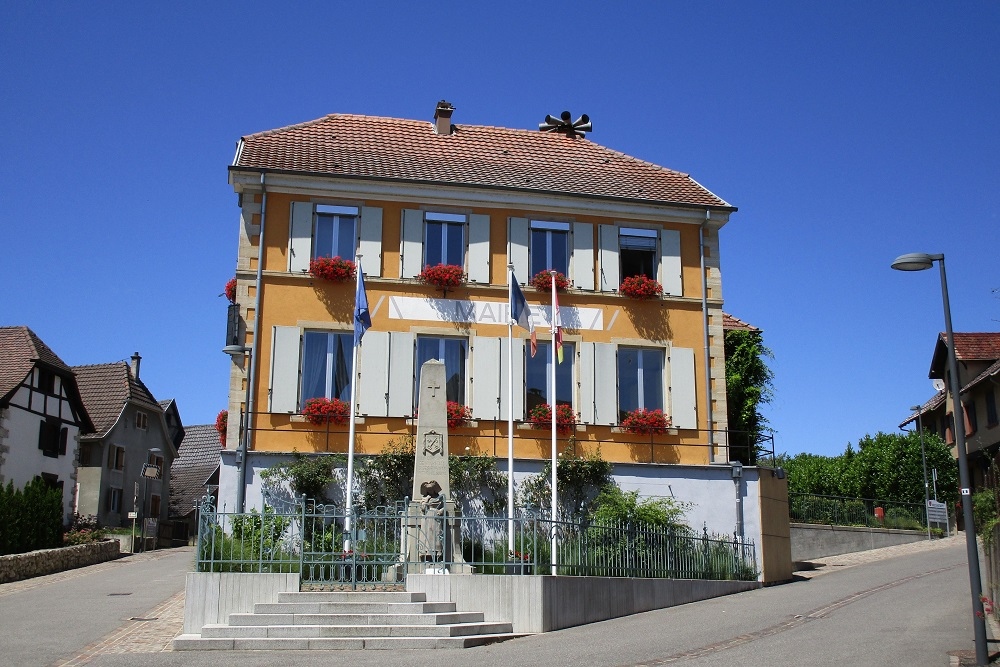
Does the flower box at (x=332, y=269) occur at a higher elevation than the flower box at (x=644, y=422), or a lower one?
higher

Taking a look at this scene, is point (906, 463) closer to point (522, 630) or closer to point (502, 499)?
point (502, 499)

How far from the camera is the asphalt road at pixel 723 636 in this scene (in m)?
12.8

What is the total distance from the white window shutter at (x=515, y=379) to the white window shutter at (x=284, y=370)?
4387 millimetres

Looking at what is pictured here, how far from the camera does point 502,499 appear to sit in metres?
21.6

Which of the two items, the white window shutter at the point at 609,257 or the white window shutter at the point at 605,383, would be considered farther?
the white window shutter at the point at 609,257

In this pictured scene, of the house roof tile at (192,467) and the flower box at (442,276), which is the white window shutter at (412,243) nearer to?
the flower box at (442,276)

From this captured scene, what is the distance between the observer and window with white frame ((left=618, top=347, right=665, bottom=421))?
2320 cm

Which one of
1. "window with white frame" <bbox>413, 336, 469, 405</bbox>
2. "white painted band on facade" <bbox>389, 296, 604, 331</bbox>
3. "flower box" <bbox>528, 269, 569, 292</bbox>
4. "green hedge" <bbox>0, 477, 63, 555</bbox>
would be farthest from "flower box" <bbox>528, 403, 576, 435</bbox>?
"green hedge" <bbox>0, 477, 63, 555</bbox>

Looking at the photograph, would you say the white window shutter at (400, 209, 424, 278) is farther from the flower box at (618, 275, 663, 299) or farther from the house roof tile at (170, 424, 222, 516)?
the house roof tile at (170, 424, 222, 516)

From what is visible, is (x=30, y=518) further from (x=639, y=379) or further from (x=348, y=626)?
(x=348, y=626)

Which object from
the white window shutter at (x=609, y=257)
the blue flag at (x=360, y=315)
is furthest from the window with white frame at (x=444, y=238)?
the white window shutter at (x=609, y=257)

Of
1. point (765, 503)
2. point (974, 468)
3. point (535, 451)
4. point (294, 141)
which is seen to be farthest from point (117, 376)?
point (974, 468)

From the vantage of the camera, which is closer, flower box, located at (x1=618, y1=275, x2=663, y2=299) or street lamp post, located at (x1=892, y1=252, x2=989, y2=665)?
street lamp post, located at (x1=892, y1=252, x2=989, y2=665)

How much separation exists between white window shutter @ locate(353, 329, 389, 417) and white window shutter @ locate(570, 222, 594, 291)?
182 inches
